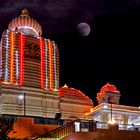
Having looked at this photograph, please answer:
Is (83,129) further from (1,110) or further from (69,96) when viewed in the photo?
(69,96)

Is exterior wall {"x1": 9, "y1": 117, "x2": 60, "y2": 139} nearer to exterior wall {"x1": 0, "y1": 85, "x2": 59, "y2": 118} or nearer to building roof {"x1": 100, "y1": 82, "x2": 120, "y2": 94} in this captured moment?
exterior wall {"x1": 0, "y1": 85, "x2": 59, "y2": 118}

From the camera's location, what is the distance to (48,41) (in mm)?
60062

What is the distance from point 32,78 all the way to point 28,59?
307cm

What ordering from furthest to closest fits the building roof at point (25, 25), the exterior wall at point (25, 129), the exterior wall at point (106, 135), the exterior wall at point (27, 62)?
the building roof at point (25, 25) → the exterior wall at point (27, 62) → the exterior wall at point (25, 129) → the exterior wall at point (106, 135)

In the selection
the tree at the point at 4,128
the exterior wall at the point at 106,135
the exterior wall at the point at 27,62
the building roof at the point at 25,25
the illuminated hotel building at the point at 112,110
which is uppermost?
the building roof at the point at 25,25

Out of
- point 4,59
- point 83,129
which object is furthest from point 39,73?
point 83,129

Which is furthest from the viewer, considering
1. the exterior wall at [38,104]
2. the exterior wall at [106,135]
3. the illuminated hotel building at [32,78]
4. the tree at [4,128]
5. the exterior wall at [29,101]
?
the illuminated hotel building at [32,78]

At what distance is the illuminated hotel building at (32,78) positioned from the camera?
175 ft

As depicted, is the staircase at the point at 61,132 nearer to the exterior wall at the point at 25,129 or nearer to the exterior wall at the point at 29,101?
the exterior wall at the point at 25,129

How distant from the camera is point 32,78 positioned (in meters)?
55.9

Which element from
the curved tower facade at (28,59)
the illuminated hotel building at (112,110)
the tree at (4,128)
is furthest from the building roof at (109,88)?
the tree at (4,128)

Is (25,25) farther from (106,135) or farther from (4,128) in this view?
(4,128)

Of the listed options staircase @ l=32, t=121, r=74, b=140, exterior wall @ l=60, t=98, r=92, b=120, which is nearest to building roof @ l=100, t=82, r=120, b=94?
exterior wall @ l=60, t=98, r=92, b=120

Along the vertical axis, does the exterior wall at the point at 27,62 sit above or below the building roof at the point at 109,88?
above
